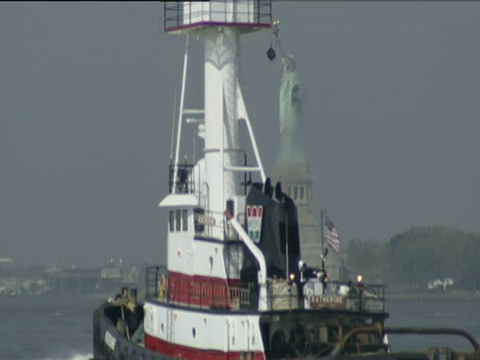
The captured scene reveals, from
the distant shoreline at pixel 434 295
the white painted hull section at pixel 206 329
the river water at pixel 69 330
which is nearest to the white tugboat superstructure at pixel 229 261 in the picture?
the white painted hull section at pixel 206 329

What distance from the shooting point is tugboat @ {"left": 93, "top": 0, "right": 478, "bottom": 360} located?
37.1m

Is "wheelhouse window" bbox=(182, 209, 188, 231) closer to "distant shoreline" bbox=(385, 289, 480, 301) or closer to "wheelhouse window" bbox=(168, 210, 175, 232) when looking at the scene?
"wheelhouse window" bbox=(168, 210, 175, 232)

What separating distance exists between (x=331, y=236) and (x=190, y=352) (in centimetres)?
470

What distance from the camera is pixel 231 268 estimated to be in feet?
128

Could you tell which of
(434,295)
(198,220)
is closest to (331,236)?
(198,220)

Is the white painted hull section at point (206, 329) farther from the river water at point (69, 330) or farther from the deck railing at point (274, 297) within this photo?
the river water at point (69, 330)

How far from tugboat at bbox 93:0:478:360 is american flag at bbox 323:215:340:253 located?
98cm

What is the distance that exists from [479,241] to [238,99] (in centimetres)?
8793

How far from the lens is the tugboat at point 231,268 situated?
122 feet

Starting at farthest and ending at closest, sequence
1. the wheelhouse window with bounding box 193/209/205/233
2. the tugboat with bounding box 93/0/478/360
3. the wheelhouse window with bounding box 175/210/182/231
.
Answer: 1. the wheelhouse window with bounding box 175/210/182/231
2. the wheelhouse window with bounding box 193/209/205/233
3. the tugboat with bounding box 93/0/478/360

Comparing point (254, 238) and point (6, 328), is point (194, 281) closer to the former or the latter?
point (254, 238)

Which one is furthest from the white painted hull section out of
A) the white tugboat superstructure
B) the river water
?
the river water

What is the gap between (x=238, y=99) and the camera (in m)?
41.2

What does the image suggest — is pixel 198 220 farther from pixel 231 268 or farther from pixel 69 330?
pixel 69 330
